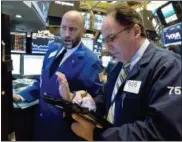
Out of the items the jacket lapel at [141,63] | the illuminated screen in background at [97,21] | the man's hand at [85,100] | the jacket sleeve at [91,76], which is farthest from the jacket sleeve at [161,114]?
the illuminated screen in background at [97,21]

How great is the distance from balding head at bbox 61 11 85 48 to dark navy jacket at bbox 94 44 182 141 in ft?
2.60

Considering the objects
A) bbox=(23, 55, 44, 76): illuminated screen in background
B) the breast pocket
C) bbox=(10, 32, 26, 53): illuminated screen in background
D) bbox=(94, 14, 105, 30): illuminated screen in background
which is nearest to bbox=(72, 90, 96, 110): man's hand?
the breast pocket

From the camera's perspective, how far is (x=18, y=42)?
12.7ft

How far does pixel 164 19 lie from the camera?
9.20 feet

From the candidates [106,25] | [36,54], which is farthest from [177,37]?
[36,54]

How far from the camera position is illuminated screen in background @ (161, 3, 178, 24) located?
8.71 ft

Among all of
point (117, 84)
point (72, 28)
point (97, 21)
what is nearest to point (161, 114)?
point (117, 84)

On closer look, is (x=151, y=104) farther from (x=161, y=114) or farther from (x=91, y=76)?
(x=91, y=76)

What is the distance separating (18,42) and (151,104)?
316cm

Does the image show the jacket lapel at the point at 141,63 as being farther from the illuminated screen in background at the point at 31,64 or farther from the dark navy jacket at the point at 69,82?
the illuminated screen in background at the point at 31,64

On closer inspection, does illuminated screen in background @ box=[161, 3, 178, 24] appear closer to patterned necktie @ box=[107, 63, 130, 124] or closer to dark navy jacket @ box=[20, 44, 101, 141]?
dark navy jacket @ box=[20, 44, 101, 141]

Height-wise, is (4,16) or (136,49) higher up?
(4,16)

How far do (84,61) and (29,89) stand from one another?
1.70 ft

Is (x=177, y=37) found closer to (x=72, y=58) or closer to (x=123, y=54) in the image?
(x=123, y=54)
